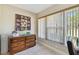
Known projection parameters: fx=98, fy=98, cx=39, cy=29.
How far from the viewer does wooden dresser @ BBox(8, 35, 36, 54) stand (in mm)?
1791

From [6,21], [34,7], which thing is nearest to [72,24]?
[34,7]

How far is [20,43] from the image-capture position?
1.89 meters

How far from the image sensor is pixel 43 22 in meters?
2.04

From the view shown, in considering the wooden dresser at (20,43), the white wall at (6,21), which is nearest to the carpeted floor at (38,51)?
the wooden dresser at (20,43)

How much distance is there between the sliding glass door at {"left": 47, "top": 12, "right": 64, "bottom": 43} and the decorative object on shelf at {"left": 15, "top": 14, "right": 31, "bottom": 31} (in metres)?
0.41

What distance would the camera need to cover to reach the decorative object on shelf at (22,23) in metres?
1.85

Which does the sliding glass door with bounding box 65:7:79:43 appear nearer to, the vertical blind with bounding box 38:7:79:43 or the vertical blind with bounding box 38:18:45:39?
the vertical blind with bounding box 38:7:79:43

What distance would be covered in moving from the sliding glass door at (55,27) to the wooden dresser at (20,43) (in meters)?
0.35

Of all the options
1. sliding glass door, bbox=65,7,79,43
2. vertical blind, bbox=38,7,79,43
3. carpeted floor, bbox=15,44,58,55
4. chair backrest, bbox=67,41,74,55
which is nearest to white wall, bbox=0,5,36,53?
carpeted floor, bbox=15,44,58,55

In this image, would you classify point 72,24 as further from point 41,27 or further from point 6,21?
point 6,21

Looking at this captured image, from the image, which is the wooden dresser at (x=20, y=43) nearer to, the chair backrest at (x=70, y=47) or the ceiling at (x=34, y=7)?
the ceiling at (x=34, y=7)

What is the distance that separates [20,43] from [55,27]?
2.45ft
